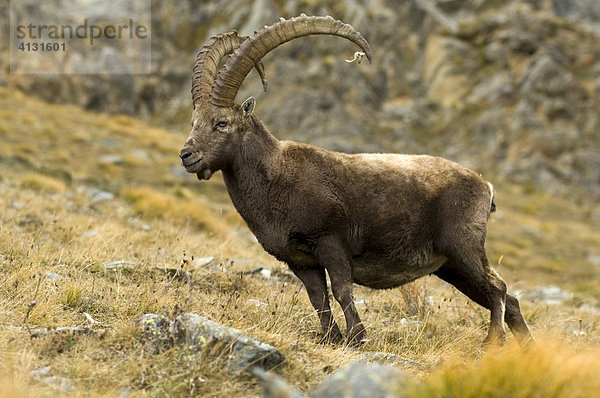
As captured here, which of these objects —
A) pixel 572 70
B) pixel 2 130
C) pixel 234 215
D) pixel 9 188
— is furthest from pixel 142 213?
pixel 572 70

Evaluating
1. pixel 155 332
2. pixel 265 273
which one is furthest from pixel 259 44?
pixel 265 273

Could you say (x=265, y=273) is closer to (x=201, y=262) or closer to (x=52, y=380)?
(x=201, y=262)

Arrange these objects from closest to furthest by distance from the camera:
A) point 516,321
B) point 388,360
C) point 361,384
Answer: point 361,384, point 388,360, point 516,321

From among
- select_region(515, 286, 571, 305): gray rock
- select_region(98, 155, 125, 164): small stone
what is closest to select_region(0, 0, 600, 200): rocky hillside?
select_region(98, 155, 125, 164): small stone

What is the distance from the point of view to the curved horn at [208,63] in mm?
6574

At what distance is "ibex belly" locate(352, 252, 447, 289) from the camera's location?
251 inches

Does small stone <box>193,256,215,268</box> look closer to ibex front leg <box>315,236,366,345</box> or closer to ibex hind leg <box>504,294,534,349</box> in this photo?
ibex front leg <box>315,236,366,345</box>

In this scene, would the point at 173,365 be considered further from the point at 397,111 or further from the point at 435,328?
the point at 397,111

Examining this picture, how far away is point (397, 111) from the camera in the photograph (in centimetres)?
4066

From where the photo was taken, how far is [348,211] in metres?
6.08

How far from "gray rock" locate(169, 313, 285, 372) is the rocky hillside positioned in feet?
101

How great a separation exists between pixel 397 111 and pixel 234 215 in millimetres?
25657

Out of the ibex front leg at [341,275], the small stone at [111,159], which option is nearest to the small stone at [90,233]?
the ibex front leg at [341,275]

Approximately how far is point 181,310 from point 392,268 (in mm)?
2511
